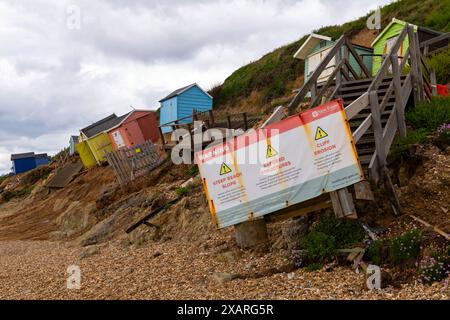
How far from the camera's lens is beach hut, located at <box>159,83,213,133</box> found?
28875mm

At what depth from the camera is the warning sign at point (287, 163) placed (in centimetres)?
625

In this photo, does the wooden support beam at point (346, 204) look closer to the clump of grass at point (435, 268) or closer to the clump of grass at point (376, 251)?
the clump of grass at point (376, 251)

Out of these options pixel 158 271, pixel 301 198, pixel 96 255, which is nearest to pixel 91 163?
pixel 96 255

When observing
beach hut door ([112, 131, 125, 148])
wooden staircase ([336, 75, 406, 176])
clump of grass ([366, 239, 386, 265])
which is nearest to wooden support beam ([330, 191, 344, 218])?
clump of grass ([366, 239, 386, 265])

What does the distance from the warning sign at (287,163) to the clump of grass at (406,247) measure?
40.8 inches

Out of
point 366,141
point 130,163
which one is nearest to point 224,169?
point 366,141

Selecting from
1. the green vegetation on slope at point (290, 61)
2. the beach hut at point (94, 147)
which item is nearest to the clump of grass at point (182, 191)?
the beach hut at point (94, 147)

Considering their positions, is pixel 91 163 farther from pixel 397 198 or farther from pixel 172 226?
pixel 397 198

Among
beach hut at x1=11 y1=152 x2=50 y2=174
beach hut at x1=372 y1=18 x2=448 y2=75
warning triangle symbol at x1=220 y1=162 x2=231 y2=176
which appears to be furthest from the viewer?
beach hut at x1=11 y1=152 x2=50 y2=174

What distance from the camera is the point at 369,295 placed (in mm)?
5305

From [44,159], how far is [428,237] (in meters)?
56.7

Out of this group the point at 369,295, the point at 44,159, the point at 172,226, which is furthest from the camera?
the point at 44,159

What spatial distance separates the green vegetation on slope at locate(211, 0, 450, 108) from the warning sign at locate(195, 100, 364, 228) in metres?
22.5

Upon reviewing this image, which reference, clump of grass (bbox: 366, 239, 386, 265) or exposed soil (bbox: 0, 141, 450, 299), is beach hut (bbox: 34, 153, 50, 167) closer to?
exposed soil (bbox: 0, 141, 450, 299)
